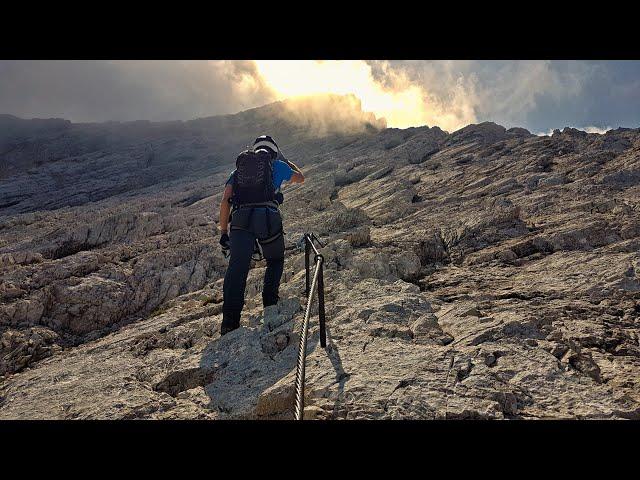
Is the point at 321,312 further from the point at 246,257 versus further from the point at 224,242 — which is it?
the point at 224,242

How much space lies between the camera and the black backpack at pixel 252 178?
7.90 meters

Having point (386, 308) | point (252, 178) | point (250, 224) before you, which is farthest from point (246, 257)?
point (386, 308)

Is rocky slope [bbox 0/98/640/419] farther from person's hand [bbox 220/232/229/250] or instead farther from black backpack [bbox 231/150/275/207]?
black backpack [bbox 231/150/275/207]

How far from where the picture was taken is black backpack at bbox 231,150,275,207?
7.90 meters

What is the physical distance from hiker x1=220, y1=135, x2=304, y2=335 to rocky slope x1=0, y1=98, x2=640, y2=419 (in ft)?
1.93

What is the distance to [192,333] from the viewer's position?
7766mm

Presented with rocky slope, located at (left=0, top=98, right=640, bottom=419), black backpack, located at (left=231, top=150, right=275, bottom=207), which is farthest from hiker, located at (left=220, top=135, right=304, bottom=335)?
rocky slope, located at (left=0, top=98, right=640, bottom=419)

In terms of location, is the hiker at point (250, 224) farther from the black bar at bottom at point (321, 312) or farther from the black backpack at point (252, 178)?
the black bar at bottom at point (321, 312)

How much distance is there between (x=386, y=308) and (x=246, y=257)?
2.94 m

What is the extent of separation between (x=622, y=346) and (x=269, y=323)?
224 inches

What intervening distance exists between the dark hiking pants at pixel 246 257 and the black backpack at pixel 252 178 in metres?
0.28

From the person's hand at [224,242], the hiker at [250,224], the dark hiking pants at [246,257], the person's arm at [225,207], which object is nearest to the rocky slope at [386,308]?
the dark hiking pants at [246,257]
